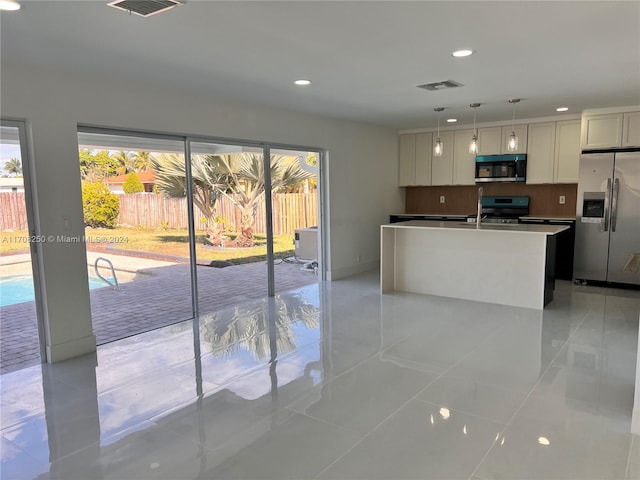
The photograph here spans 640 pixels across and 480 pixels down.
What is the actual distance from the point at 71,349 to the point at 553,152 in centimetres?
684

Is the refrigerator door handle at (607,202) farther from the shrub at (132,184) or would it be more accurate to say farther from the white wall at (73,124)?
the shrub at (132,184)

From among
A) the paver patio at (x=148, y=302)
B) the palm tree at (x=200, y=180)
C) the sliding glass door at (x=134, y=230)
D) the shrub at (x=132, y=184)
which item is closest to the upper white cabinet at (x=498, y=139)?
the paver patio at (x=148, y=302)

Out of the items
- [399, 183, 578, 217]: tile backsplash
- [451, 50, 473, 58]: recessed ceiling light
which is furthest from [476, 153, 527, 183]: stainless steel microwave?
[451, 50, 473, 58]: recessed ceiling light

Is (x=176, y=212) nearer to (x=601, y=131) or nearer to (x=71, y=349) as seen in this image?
(x=71, y=349)

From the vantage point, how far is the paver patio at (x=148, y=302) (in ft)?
12.8

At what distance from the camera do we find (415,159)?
800 cm

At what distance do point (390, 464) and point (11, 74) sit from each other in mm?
3750

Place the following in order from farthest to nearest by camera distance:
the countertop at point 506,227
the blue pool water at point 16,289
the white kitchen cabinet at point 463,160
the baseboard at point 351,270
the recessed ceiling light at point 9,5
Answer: the white kitchen cabinet at point 463,160
the baseboard at point 351,270
the countertop at point 506,227
the blue pool water at point 16,289
the recessed ceiling light at point 9,5

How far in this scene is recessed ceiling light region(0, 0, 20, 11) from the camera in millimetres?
2264

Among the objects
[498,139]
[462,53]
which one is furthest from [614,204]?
[462,53]

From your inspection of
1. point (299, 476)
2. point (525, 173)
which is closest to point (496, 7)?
point (299, 476)

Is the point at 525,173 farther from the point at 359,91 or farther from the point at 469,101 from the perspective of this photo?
the point at 359,91

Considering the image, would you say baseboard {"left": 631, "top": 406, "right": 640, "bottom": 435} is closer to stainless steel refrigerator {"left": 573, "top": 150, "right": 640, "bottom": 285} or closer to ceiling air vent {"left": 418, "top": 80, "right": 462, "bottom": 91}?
ceiling air vent {"left": 418, "top": 80, "right": 462, "bottom": 91}

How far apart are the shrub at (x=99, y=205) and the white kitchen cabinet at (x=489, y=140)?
18.7 ft
